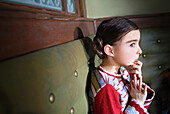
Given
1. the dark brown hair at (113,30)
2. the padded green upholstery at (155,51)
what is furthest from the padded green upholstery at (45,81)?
the padded green upholstery at (155,51)

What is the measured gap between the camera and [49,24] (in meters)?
0.57

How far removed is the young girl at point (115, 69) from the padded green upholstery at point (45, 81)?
75mm

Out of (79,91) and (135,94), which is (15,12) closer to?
(79,91)

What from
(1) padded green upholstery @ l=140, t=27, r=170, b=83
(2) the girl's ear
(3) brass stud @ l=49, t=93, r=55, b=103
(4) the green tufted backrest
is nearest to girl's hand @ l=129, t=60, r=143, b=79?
(2) the girl's ear

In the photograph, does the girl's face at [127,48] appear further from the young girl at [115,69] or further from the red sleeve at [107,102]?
the red sleeve at [107,102]

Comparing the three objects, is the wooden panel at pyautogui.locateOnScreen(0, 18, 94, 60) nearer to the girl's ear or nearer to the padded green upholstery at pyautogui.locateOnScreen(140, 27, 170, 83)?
the girl's ear

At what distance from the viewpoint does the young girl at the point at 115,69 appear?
63 cm

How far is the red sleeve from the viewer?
61cm

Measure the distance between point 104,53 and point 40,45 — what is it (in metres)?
0.35

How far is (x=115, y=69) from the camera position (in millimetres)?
740

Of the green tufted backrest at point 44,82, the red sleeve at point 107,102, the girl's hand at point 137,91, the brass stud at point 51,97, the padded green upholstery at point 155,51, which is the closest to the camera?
the green tufted backrest at point 44,82

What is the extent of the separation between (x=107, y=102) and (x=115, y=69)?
194 millimetres

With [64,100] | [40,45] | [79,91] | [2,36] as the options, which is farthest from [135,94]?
[2,36]

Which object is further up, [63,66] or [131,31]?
[131,31]
